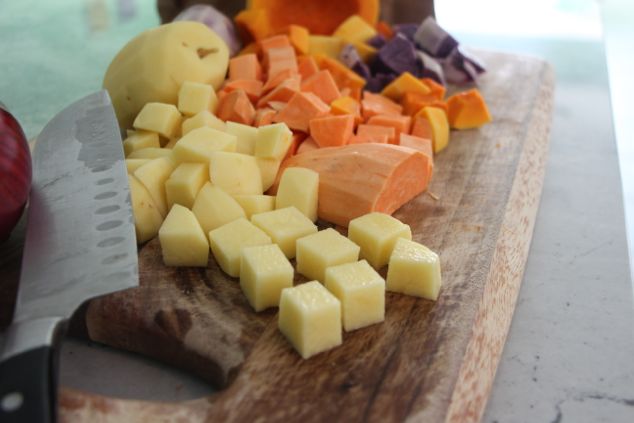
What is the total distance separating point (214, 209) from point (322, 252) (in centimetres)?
26

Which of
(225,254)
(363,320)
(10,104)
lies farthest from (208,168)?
(10,104)

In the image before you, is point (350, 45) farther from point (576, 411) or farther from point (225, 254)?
point (576, 411)

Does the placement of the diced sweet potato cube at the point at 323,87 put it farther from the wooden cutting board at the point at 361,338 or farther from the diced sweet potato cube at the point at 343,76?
the wooden cutting board at the point at 361,338

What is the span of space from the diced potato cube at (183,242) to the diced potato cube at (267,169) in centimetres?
23

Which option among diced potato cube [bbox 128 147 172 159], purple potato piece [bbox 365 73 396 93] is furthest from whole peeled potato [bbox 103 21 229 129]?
purple potato piece [bbox 365 73 396 93]

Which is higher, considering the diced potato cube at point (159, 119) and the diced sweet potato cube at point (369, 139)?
the diced potato cube at point (159, 119)

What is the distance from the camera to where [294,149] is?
161 cm

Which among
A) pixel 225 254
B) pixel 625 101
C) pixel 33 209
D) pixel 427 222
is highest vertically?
pixel 33 209

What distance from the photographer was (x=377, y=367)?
1052mm

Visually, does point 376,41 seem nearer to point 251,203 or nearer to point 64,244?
point 251,203

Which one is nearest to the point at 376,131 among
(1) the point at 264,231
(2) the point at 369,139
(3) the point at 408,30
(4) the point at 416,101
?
(2) the point at 369,139

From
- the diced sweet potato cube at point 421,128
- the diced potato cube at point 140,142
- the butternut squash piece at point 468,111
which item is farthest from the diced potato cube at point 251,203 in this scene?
the butternut squash piece at point 468,111

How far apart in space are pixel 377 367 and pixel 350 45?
4.06ft

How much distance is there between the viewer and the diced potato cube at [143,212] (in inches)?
52.9
